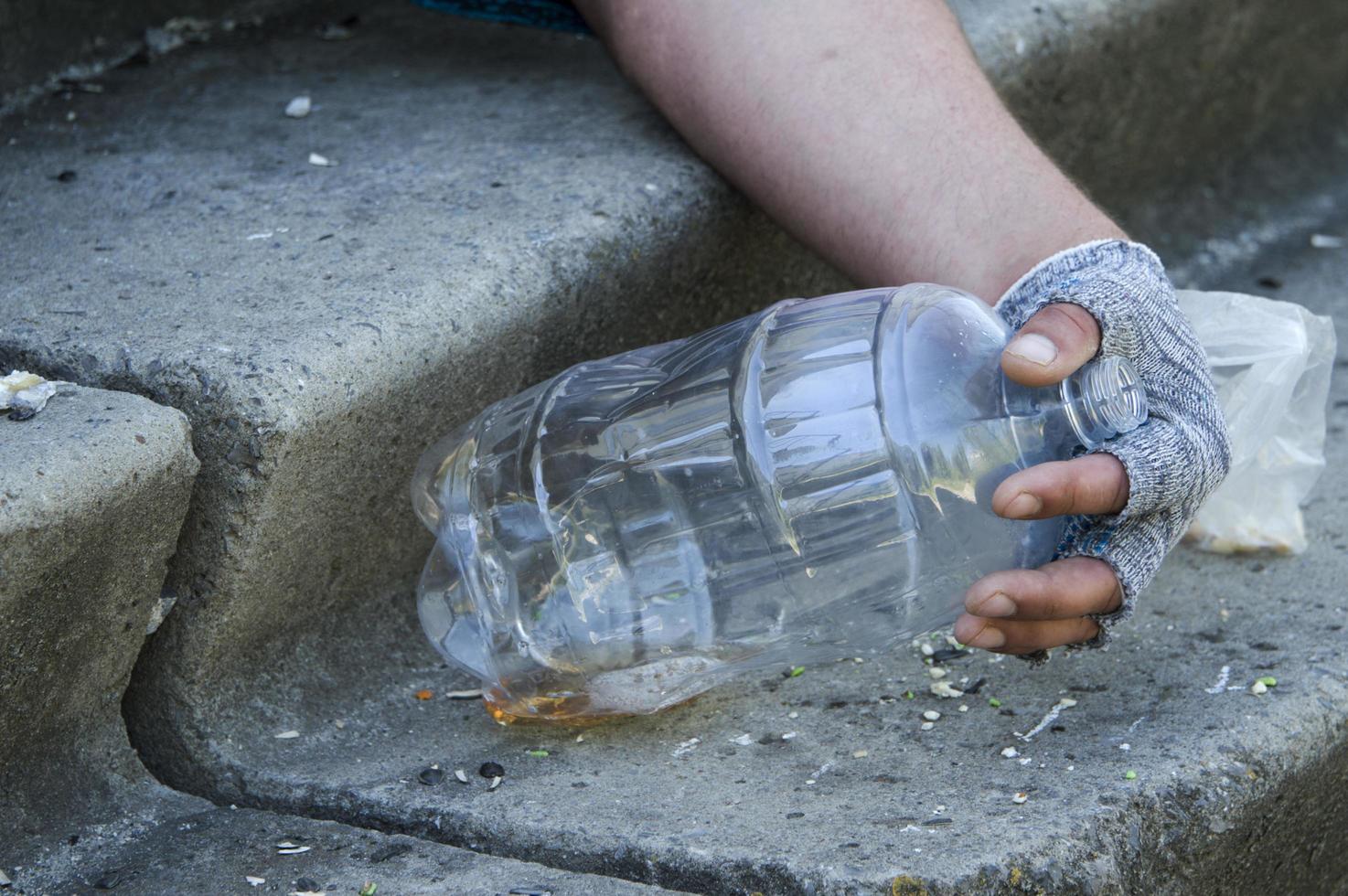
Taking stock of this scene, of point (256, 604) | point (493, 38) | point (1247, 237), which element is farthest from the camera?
point (1247, 237)

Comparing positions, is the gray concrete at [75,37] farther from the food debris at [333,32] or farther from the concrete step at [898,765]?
the concrete step at [898,765]

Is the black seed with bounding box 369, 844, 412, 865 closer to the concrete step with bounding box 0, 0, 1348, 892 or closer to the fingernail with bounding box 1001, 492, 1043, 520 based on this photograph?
the concrete step with bounding box 0, 0, 1348, 892

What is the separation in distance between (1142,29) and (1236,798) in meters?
1.52

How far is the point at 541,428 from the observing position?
150cm

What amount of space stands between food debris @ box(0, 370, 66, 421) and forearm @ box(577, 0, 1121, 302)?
801mm

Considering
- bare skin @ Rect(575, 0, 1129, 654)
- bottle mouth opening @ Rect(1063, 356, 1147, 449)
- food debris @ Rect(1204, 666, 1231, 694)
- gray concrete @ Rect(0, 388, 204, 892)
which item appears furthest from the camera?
bare skin @ Rect(575, 0, 1129, 654)

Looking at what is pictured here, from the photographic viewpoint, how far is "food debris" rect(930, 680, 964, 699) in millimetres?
1427

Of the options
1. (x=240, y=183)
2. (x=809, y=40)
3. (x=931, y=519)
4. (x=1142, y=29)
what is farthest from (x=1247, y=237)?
(x=240, y=183)

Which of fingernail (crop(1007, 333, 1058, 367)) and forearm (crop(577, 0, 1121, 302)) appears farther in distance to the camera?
forearm (crop(577, 0, 1121, 302))

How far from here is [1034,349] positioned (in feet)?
4.00

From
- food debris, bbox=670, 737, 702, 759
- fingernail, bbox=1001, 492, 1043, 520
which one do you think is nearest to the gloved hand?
fingernail, bbox=1001, 492, 1043, 520

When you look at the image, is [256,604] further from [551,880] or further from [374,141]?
[374,141]

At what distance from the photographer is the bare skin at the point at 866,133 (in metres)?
1.52

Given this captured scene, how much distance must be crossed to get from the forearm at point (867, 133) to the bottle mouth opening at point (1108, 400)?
22cm
